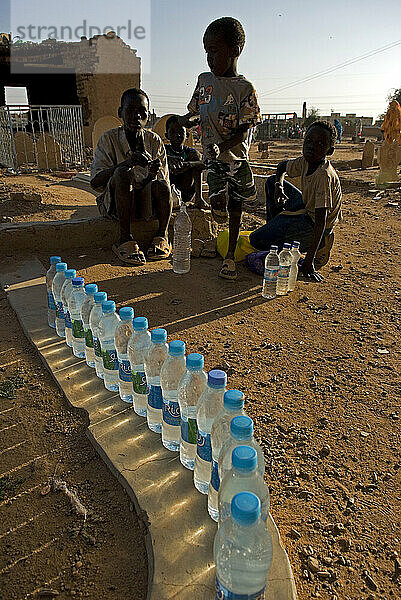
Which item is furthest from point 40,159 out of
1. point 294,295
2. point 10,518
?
point 10,518

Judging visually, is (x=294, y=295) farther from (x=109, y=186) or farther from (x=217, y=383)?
(x=217, y=383)

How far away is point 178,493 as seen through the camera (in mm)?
1723

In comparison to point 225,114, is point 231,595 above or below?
below

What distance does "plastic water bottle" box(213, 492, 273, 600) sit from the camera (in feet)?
3.85

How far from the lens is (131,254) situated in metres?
4.60

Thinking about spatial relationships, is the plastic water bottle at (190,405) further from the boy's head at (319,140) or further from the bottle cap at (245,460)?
the boy's head at (319,140)

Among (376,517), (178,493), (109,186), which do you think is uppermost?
(109,186)

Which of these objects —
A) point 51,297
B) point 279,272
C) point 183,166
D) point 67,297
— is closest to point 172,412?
point 67,297

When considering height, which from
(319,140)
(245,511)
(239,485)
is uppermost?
(319,140)

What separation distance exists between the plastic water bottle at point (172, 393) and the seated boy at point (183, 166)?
430 cm

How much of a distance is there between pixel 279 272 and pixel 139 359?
2.27 metres

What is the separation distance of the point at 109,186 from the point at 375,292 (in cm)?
292

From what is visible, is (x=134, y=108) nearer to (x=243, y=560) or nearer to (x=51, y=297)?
(x=51, y=297)

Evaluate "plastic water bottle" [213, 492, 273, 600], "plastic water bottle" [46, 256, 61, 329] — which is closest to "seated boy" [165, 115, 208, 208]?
"plastic water bottle" [46, 256, 61, 329]
